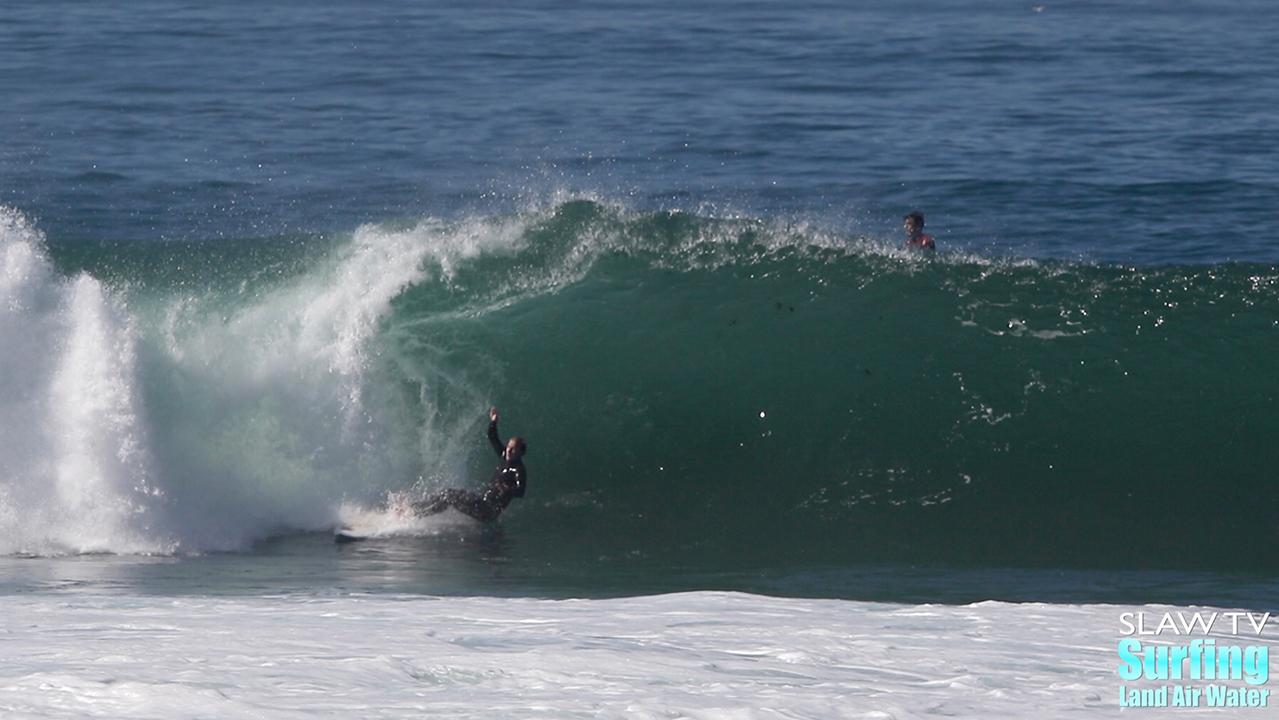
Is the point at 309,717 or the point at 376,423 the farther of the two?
the point at 376,423

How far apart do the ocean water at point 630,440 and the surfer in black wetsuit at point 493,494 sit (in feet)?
0.49

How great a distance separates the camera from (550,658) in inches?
240

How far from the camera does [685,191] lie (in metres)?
19.2

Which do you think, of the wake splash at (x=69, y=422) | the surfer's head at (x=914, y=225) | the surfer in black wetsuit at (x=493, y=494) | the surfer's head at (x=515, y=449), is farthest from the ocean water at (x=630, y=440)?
the surfer's head at (x=914, y=225)

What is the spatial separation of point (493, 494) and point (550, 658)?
3926 millimetres

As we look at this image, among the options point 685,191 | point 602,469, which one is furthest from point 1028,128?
point 602,469

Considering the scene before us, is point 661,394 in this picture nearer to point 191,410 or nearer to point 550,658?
point 191,410

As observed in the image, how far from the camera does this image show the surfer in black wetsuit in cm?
993

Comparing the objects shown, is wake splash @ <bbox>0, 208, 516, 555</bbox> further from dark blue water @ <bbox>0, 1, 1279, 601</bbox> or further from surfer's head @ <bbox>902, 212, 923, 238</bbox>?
surfer's head @ <bbox>902, 212, 923, 238</bbox>

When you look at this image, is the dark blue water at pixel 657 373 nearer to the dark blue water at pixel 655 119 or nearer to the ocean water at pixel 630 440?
the ocean water at pixel 630 440

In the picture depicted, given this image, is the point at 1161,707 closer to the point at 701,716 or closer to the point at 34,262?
the point at 701,716

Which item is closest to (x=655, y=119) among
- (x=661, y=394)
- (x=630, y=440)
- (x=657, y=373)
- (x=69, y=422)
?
(x=657, y=373)

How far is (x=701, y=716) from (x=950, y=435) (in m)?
6.15

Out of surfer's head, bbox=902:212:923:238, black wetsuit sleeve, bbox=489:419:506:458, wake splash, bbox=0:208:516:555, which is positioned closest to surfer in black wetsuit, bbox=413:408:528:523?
black wetsuit sleeve, bbox=489:419:506:458
